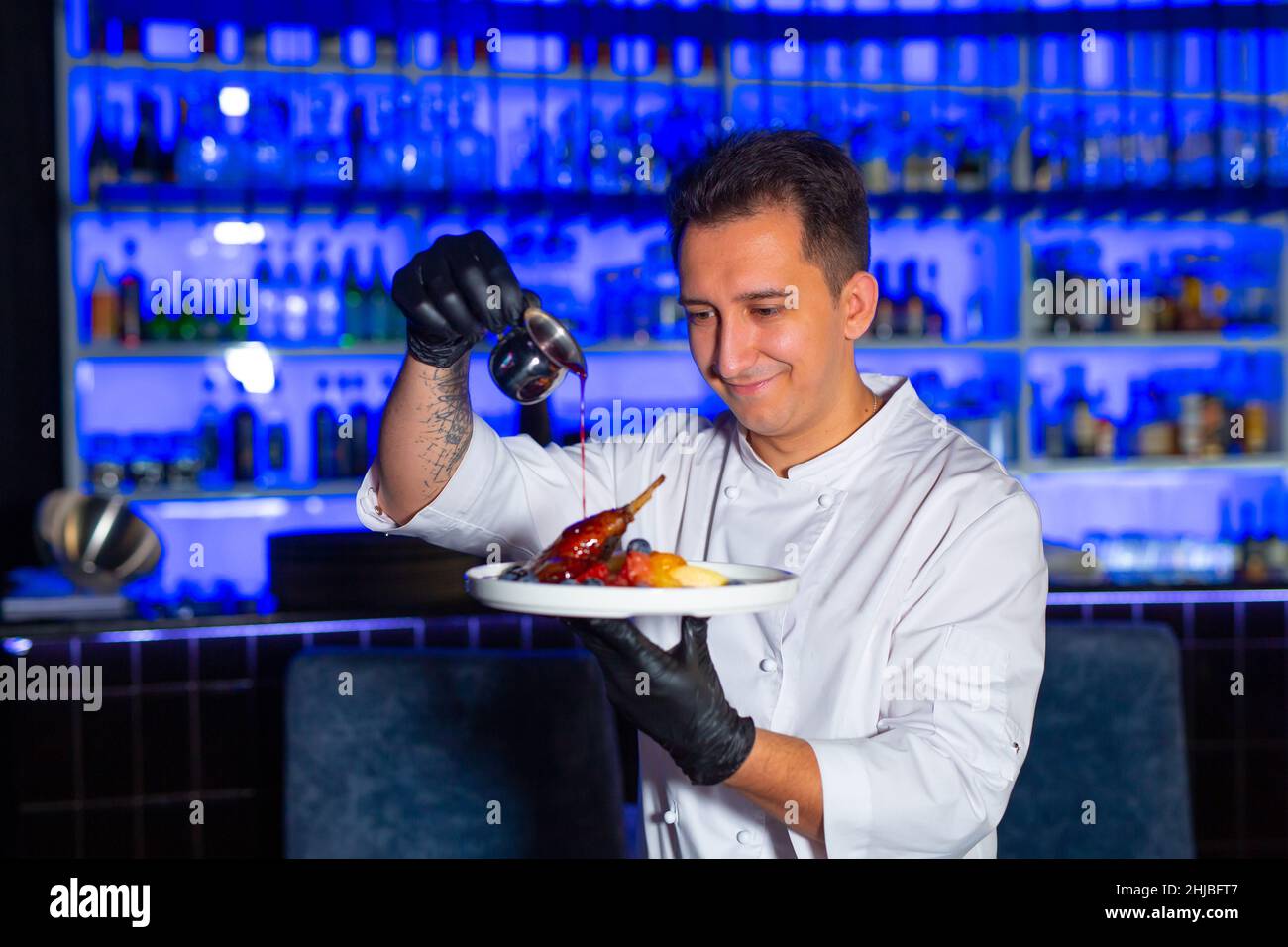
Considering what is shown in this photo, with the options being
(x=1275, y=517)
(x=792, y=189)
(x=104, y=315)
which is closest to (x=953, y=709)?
(x=792, y=189)

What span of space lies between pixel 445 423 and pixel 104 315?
222 centimetres

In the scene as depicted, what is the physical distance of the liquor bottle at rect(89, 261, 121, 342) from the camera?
10.5 feet

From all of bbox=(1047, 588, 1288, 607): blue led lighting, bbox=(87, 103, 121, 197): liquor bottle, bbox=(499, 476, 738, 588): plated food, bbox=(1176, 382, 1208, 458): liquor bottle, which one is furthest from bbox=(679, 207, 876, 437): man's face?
bbox=(1176, 382, 1208, 458): liquor bottle

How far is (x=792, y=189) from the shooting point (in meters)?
1.33

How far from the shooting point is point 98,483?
10.5 ft

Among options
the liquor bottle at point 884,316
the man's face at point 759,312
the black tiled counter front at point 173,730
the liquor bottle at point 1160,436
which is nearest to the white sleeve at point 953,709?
the man's face at point 759,312

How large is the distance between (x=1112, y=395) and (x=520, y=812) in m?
2.98

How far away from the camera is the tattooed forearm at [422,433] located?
1352 mm

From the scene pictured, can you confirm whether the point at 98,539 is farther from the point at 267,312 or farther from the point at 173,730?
the point at 267,312

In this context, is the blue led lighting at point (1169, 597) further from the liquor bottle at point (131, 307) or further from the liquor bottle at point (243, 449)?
the liquor bottle at point (131, 307)

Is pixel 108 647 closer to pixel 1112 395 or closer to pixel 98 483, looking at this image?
pixel 98 483

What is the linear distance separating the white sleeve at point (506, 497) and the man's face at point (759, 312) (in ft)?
0.96

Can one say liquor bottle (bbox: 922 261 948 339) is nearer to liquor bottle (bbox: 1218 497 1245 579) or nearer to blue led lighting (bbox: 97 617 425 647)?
liquor bottle (bbox: 1218 497 1245 579)
